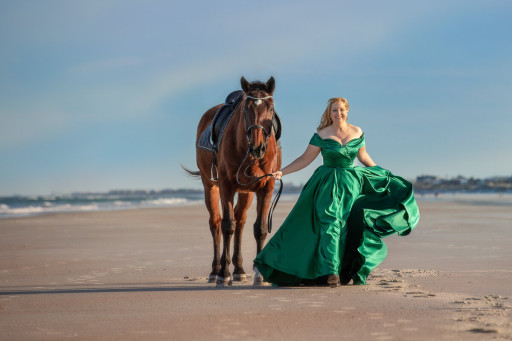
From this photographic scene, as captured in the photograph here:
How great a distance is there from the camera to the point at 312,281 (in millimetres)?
6688

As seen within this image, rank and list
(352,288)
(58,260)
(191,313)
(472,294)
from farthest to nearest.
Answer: (58,260), (352,288), (472,294), (191,313)

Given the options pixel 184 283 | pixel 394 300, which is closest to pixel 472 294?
pixel 394 300

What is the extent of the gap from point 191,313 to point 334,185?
87.2 inches

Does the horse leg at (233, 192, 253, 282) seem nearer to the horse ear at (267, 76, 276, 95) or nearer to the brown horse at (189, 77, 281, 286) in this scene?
the brown horse at (189, 77, 281, 286)

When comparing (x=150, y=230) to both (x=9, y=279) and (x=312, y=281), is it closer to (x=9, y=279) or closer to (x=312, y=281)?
(x=9, y=279)

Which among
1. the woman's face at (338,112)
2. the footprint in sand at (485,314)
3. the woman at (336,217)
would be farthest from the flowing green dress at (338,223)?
the footprint in sand at (485,314)

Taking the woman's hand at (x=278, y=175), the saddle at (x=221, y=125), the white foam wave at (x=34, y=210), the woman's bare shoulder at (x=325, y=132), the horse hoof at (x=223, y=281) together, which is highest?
the saddle at (x=221, y=125)

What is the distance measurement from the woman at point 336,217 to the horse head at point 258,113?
0.40 metres

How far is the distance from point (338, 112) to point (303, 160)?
635 mm

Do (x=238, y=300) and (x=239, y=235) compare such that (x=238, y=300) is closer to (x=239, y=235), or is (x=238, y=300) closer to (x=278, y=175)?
(x=278, y=175)

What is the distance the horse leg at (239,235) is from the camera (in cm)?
778

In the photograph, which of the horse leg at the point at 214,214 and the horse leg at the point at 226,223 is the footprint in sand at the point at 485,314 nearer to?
the horse leg at the point at 226,223

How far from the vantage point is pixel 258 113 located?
669 centimetres

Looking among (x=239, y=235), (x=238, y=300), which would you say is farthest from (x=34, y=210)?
(x=238, y=300)
